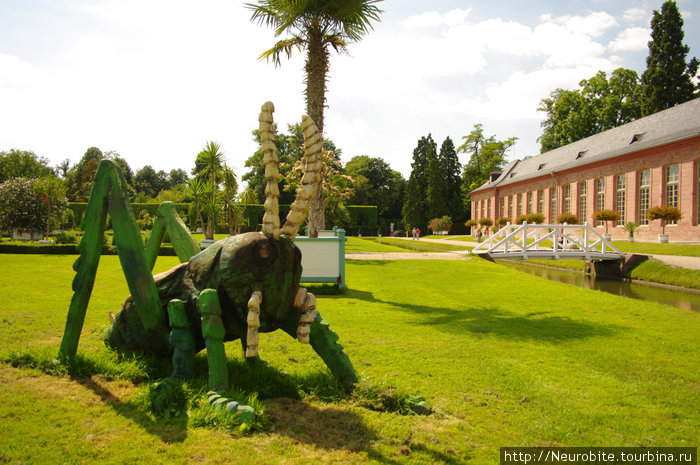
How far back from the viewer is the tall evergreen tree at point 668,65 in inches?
1406

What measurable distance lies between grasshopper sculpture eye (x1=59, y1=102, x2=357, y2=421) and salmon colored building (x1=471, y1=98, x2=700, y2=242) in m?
31.0

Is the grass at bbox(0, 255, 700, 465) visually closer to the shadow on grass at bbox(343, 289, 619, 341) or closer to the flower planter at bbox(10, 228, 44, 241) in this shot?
the shadow on grass at bbox(343, 289, 619, 341)

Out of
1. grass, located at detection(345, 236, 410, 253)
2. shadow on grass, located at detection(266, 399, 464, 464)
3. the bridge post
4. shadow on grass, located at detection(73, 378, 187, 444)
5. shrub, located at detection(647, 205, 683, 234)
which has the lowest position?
the bridge post

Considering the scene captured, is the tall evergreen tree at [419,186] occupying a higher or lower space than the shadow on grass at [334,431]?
higher

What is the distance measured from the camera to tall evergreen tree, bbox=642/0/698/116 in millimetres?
35719

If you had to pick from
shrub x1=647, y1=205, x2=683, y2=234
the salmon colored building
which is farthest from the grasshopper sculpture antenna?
the salmon colored building

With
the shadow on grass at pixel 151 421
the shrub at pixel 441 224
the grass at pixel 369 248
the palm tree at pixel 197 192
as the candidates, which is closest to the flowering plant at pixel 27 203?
the palm tree at pixel 197 192

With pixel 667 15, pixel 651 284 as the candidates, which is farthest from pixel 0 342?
pixel 667 15

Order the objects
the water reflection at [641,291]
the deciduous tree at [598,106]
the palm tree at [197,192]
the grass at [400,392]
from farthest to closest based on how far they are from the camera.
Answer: the deciduous tree at [598,106]
the palm tree at [197,192]
the water reflection at [641,291]
the grass at [400,392]

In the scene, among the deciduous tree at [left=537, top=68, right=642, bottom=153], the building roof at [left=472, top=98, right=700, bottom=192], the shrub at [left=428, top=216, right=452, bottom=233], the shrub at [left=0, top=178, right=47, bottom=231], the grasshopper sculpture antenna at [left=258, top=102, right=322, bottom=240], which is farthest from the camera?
the shrub at [left=428, top=216, right=452, bottom=233]

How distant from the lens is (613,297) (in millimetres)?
11164

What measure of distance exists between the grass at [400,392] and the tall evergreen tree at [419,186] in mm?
53100

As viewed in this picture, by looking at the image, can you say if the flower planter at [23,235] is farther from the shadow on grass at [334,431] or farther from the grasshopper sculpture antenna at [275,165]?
the grasshopper sculpture antenna at [275,165]

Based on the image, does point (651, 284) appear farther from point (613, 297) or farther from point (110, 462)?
point (110, 462)
